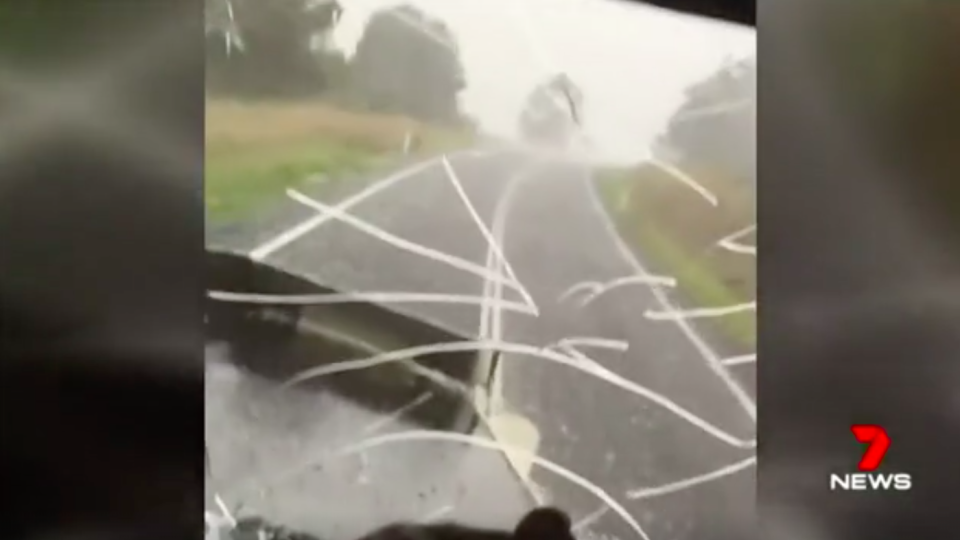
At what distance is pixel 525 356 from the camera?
806 mm

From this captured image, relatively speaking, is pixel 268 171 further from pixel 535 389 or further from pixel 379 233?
pixel 535 389

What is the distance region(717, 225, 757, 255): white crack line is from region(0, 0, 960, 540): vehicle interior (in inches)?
0.5

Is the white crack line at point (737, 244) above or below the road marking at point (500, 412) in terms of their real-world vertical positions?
above

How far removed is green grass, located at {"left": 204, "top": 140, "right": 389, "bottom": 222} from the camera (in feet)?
2.62

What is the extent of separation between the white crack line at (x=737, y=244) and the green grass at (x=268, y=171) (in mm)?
271

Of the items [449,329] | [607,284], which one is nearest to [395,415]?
[449,329]

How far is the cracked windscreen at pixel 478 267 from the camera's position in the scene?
79cm

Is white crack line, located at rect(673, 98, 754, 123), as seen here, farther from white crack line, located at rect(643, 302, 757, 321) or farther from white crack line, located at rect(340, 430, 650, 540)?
white crack line, located at rect(340, 430, 650, 540)

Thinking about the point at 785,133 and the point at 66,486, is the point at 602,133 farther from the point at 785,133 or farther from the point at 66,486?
the point at 66,486

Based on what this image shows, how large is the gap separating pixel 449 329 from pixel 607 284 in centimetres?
13

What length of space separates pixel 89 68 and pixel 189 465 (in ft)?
1.00

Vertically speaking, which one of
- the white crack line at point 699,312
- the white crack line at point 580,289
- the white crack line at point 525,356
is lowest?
the white crack line at point 525,356

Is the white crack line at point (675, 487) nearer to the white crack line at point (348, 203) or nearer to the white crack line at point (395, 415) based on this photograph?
the white crack line at point (395, 415)

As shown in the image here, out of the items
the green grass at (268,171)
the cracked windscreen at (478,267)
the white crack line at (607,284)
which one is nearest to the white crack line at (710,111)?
the cracked windscreen at (478,267)
